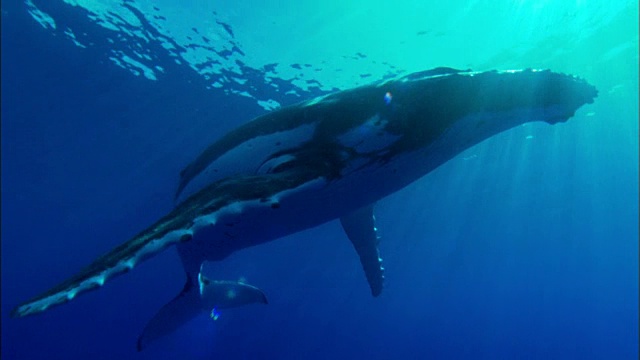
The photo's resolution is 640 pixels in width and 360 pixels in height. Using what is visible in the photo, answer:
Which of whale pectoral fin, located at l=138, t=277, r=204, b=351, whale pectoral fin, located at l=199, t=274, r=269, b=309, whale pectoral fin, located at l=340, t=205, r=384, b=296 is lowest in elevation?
whale pectoral fin, located at l=138, t=277, r=204, b=351

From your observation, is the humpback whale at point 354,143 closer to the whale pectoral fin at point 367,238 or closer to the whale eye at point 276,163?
the whale eye at point 276,163

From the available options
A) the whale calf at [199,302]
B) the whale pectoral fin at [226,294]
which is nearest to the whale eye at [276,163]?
the whale calf at [199,302]

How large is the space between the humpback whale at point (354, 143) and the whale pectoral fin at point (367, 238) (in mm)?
2377

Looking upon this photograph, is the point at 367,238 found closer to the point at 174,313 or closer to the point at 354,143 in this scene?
the point at 174,313

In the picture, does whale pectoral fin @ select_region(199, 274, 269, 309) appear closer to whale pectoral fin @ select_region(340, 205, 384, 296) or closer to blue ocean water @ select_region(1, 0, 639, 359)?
whale pectoral fin @ select_region(340, 205, 384, 296)

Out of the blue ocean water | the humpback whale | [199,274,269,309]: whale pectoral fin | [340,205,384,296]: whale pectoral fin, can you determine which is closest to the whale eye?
the humpback whale

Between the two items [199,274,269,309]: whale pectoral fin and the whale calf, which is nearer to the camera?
the whale calf

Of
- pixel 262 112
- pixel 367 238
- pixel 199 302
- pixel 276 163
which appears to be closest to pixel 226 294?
pixel 199 302

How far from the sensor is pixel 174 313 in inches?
227

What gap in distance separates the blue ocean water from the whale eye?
954cm

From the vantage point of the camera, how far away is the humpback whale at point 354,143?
3066 mm

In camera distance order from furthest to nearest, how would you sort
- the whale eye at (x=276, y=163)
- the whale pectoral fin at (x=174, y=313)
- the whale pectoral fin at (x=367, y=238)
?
the whale pectoral fin at (x=367, y=238) → the whale pectoral fin at (x=174, y=313) → the whale eye at (x=276, y=163)

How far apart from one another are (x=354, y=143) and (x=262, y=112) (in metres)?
15.8

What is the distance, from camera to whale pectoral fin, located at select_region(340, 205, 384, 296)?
284 inches
